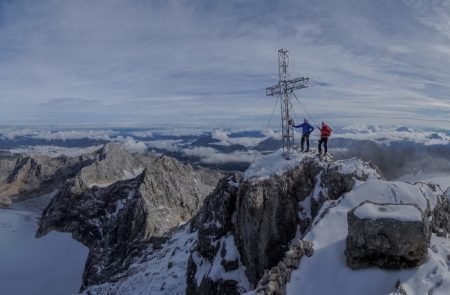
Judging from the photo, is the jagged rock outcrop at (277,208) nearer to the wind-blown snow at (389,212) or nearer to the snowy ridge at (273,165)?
the snowy ridge at (273,165)

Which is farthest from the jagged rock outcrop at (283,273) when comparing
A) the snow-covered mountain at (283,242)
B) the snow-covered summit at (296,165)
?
the snow-covered summit at (296,165)

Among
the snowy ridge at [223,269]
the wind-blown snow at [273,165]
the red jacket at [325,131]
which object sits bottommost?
the snowy ridge at [223,269]

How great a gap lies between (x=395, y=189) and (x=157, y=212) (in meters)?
79.3

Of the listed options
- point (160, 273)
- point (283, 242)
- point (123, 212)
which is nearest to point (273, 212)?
point (283, 242)

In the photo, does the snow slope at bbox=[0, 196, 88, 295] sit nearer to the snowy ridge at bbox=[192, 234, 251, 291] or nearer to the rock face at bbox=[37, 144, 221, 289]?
the rock face at bbox=[37, 144, 221, 289]

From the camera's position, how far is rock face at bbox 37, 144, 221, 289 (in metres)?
88.2

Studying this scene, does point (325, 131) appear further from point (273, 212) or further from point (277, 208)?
point (273, 212)

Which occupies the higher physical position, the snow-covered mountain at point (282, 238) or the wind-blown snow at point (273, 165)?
the wind-blown snow at point (273, 165)

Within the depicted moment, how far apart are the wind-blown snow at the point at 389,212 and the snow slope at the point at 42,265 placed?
92.6 m

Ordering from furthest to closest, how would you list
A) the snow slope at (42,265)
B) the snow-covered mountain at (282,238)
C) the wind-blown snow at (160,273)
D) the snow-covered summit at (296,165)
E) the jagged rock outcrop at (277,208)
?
the snow slope at (42,265) → the wind-blown snow at (160,273) → the jagged rock outcrop at (277,208) → the snow-covered summit at (296,165) → the snow-covered mountain at (282,238)

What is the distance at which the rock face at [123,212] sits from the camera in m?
88.2

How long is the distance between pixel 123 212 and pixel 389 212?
90812 mm

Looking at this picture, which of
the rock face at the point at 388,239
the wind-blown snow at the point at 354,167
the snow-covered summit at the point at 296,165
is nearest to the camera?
the rock face at the point at 388,239

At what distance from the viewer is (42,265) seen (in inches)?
4916
